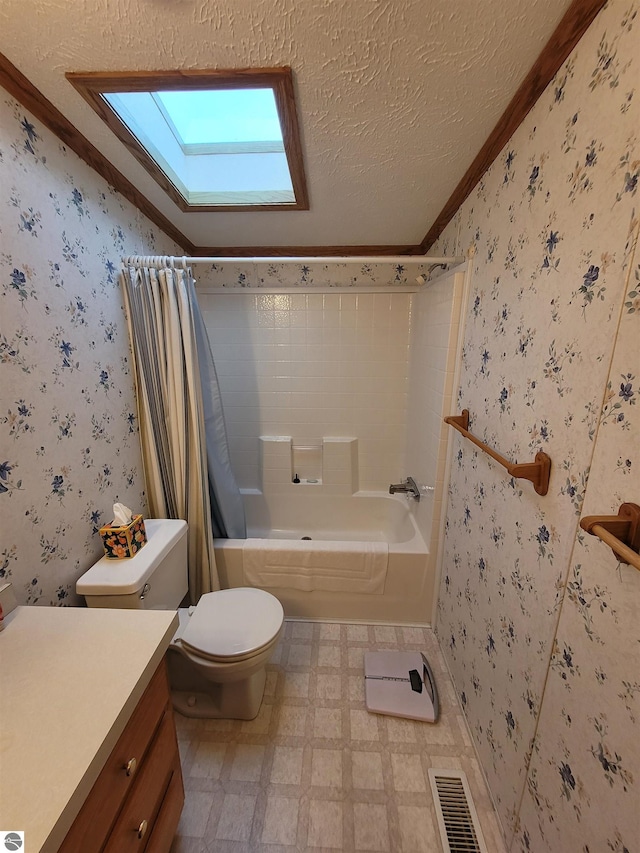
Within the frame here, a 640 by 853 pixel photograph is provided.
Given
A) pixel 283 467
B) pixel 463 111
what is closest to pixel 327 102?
pixel 463 111

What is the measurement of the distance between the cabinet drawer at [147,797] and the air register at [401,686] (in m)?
0.85

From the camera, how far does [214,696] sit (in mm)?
1374

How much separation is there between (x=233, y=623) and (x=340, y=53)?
1.77 metres

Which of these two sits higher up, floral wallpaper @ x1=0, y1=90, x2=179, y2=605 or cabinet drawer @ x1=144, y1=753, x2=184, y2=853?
floral wallpaper @ x1=0, y1=90, x2=179, y2=605

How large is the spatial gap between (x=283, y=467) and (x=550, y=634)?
1.87 m

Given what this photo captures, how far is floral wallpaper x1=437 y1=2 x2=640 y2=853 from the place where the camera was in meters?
0.60

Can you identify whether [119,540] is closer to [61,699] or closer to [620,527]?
[61,699]

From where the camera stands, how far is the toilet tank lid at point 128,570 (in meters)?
1.06

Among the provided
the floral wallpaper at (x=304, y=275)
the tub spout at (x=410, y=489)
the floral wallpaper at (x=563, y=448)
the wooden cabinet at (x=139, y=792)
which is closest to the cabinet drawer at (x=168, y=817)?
the wooden cabinet at (x=139, y=792)

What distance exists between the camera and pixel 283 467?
8.07ft

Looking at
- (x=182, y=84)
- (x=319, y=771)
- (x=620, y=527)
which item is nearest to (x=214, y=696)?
(x=319, y=771)

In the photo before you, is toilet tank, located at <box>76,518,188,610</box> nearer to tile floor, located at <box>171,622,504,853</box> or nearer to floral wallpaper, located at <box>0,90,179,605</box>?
floral wallpaper, located at <box>0,90,179,605</box>

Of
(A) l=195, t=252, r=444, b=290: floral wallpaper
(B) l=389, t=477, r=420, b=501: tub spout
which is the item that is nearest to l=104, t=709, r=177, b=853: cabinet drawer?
(B) l=389, t=477, r=420, b=501: tub spout

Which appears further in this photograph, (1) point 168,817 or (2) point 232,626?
(2) point 232,626
